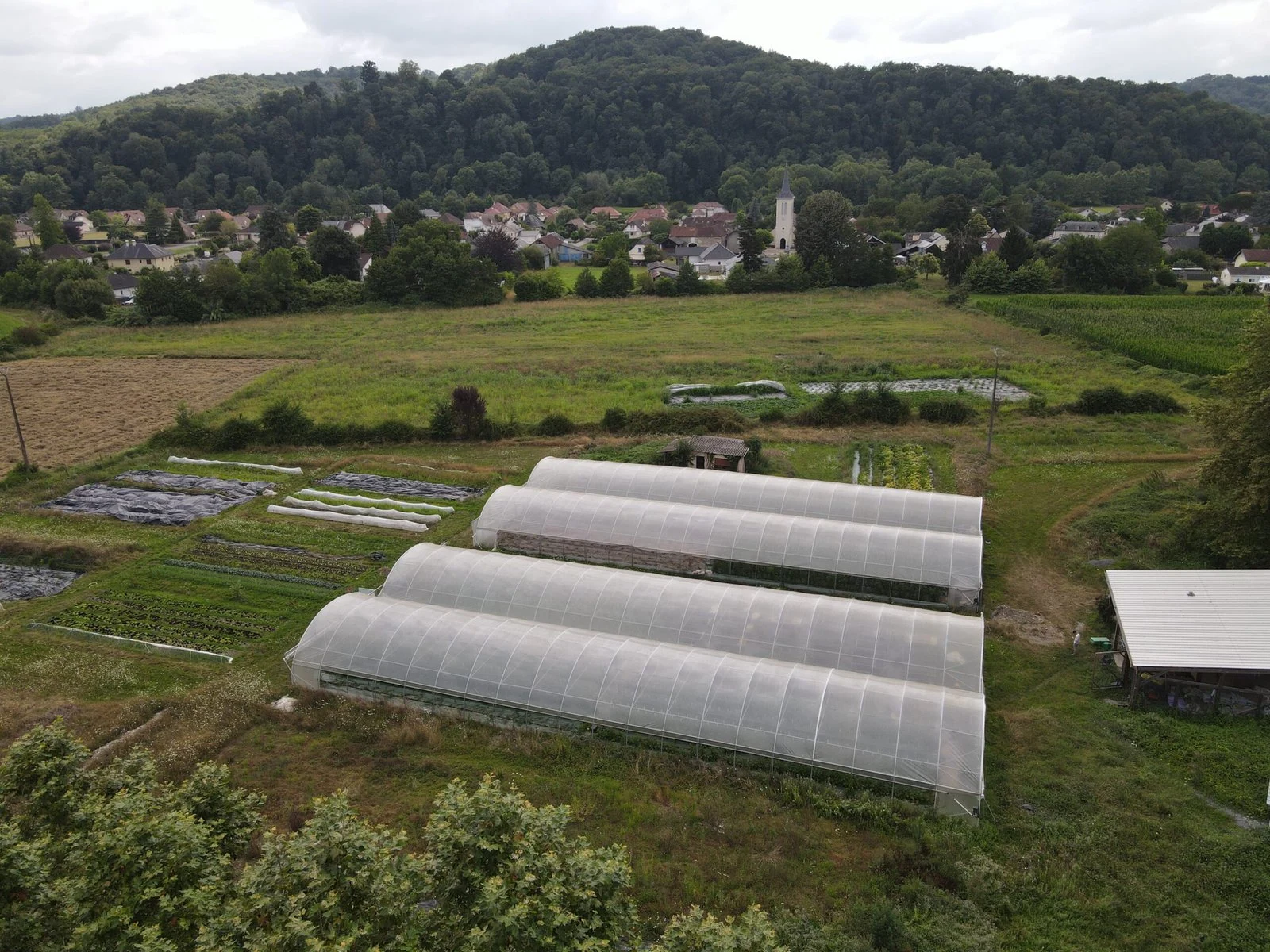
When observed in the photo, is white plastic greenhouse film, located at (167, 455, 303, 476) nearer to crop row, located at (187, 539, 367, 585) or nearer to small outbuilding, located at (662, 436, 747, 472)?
crop row, located at (187, 539, 367, 585)

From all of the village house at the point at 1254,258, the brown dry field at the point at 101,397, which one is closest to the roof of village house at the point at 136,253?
the brown dry field at the point at 101,397

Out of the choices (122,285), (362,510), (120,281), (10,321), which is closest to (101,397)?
(362,510)

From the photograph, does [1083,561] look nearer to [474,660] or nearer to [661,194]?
[474,660]

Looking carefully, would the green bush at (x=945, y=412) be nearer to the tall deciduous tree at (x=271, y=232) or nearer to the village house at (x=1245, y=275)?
the village house at (x=1245, y=275)

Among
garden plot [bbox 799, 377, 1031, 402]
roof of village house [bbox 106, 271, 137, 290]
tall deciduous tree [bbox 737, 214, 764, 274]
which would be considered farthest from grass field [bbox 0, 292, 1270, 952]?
roof of village house [bbox 106, 271, 137, 290]

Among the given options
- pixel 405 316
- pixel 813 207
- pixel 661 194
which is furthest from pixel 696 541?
pixel 661 194
